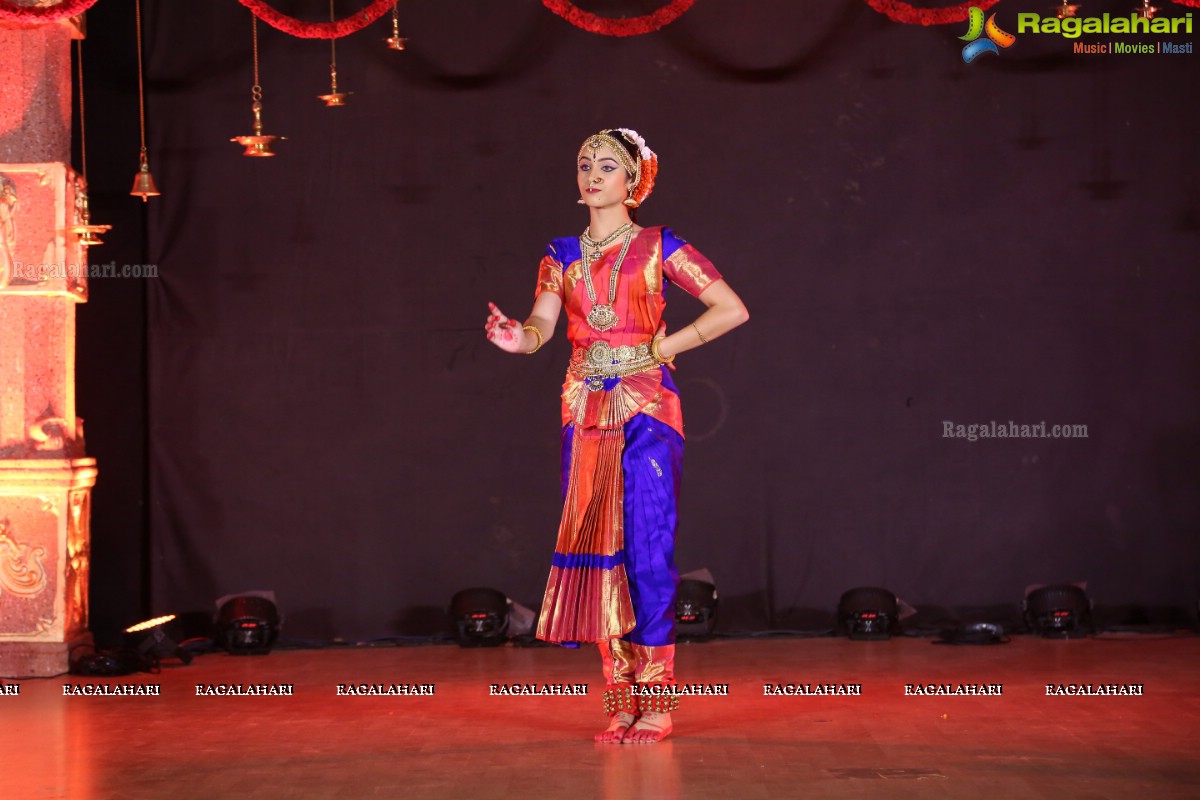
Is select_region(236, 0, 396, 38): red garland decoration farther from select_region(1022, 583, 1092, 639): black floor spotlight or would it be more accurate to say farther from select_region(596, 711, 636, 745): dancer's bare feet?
select_region(1022, 583, 1092, 639): black floor spotlight

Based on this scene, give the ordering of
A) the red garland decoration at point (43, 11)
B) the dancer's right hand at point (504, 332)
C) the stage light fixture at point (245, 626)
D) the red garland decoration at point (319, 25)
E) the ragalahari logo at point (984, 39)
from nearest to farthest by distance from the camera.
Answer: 1. the dancer's right hand at point (504, 332)
2. the red garland decoration at point (43, 11)
3. the red garland decoration at point (319, 25)
4. the stage light fixture at point (245, 626)
5. the ragalahari logo at point (984, 39)

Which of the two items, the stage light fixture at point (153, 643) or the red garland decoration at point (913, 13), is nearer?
the red garland decoration at point (913, 13)

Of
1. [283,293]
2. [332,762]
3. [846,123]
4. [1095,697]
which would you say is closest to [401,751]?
[332,762]

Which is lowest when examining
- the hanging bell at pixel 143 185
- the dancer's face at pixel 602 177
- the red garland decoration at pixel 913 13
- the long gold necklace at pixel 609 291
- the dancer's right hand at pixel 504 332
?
the dancer's right hand at pixel 504 332

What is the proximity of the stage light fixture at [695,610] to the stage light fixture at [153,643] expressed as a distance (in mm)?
2315

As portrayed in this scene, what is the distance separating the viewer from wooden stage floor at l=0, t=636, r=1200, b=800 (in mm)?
4277

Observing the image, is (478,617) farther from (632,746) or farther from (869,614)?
(632,746)

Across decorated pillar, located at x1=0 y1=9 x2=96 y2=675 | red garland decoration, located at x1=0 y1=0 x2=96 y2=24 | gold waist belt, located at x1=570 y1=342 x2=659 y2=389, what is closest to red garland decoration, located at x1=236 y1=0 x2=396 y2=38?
red garland decoration, located at x1=0 y1=0 x2=96 y2=24

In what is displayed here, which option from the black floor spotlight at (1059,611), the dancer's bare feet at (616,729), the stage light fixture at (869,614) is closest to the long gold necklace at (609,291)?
the dancer's bare feet at (616,729)

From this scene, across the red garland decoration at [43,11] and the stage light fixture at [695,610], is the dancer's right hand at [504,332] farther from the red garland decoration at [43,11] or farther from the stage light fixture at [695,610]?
the stage light fixture at [695,610]

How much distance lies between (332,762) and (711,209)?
376 centimetres

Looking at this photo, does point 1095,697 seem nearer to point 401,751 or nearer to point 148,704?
point 401,751

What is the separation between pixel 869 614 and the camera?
7215 mm

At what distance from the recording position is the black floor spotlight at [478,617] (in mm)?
7168
